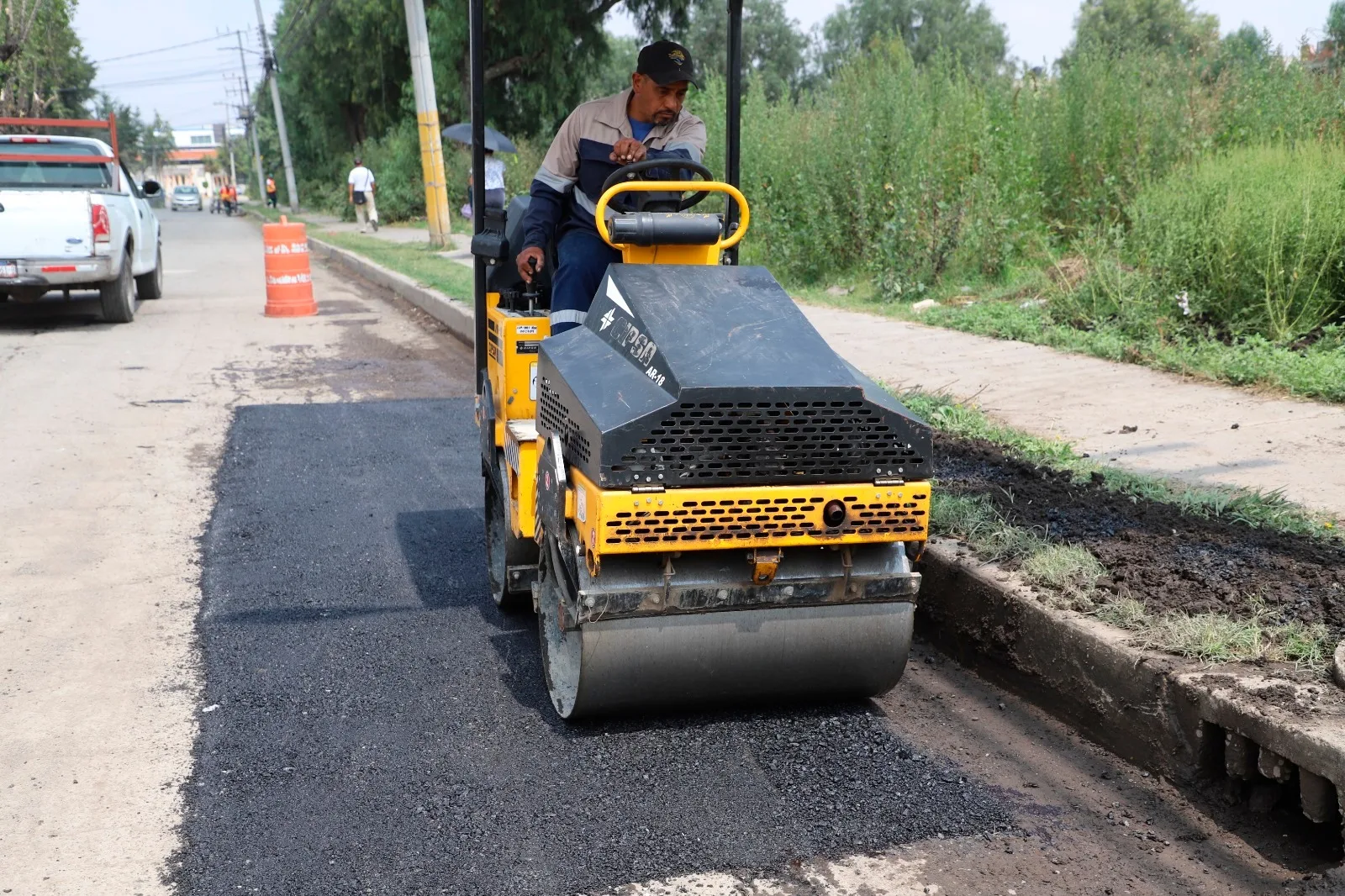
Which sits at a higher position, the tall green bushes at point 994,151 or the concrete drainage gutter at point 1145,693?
the tall green bushes at point 994,151

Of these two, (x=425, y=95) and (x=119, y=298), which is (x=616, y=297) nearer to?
(x=119, y=298)

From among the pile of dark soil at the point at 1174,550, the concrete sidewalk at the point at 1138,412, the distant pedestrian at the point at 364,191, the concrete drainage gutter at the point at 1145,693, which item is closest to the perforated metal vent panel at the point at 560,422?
the concrete drainage gutter at the point at 1145,693

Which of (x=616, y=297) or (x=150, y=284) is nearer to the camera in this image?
(x=616, y=297)

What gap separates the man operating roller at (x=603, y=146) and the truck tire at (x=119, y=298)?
1014 cm

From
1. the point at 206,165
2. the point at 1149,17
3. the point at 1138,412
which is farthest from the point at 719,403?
the point at 206,165

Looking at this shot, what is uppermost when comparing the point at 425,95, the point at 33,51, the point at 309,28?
the point at 309,28

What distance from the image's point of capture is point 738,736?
3.80 m

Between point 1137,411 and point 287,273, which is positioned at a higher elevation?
point 287,273

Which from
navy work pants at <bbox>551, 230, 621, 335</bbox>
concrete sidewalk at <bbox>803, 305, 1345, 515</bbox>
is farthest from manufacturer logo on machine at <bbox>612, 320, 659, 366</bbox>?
concrete sidewalk at <bbox>803, 305, 1345, 515</bbox>

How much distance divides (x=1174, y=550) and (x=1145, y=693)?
101 cm

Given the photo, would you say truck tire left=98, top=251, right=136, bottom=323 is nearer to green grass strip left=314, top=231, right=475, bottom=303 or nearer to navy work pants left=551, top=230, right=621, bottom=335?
green grass strip left=314, top=231, right=475, bottom=303

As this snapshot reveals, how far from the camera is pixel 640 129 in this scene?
4715 mm

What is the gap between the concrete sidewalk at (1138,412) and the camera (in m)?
5.49

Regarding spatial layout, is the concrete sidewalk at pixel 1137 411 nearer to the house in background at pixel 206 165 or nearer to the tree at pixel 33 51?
the tree at pixel 33 51
